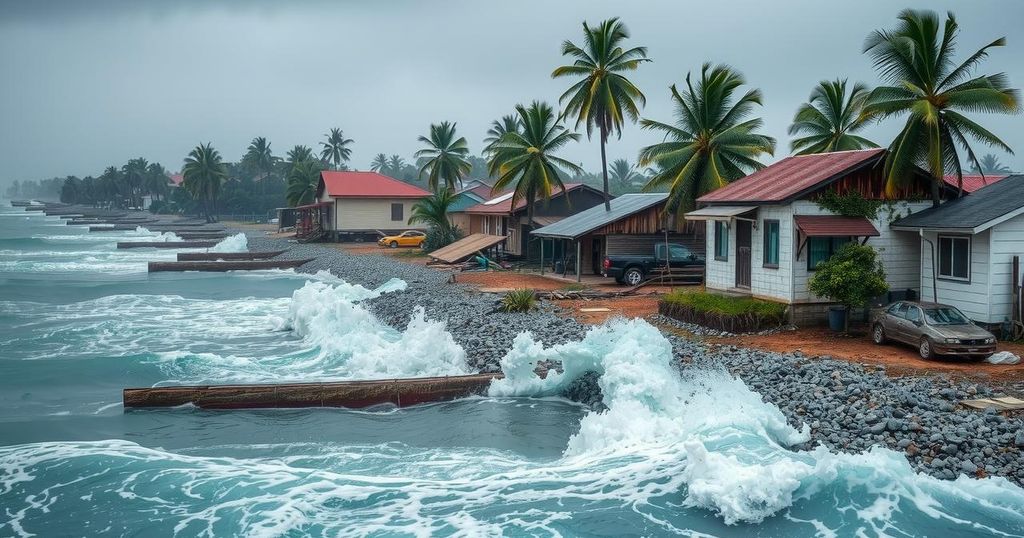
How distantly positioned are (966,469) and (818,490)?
1976mm

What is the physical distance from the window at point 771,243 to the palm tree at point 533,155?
19918mm

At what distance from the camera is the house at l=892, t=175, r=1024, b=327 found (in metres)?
19.2

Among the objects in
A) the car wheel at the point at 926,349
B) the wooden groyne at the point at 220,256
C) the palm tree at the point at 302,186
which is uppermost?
the palm tree at the point at 302,186

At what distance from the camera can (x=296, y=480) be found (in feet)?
44.3

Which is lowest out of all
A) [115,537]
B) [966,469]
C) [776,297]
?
[115,537]

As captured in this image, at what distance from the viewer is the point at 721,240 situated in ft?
85.9

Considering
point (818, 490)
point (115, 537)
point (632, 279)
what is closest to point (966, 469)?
point (818, 490)

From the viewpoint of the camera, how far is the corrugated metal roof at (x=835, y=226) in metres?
21.5

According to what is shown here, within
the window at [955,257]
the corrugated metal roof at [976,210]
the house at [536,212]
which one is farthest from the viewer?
Result: the house at [536,212]

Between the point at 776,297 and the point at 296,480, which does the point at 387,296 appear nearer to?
the point at 776,297

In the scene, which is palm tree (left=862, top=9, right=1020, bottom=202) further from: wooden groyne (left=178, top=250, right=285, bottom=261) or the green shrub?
wooden groyne (left=178, top=250, right=285, bottom=261)

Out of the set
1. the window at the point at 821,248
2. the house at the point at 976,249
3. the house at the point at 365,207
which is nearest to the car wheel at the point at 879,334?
the house at the point at 976,249

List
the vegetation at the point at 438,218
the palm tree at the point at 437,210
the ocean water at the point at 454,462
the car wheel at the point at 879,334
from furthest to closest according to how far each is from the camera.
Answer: the vegetation at the point at 438,218 → the palm tree at the point at 437,210 → the car wheel at the point at 879,334 → the ocean water at the point at 454,462

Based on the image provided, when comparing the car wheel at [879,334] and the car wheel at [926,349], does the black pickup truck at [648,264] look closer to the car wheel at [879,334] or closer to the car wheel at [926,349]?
the car wheel at [879,334]
